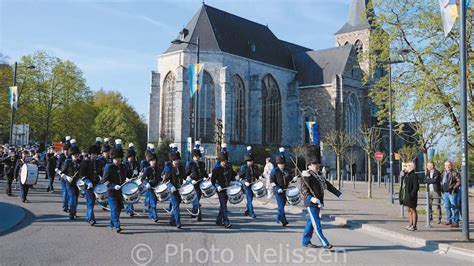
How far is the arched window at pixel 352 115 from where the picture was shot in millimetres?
54344

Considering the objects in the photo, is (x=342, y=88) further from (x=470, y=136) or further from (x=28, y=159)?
(x=28, y=159)

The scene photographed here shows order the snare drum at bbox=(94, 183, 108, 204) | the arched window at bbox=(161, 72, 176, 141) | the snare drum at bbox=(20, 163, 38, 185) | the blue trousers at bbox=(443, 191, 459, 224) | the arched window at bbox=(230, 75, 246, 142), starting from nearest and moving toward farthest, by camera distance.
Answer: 1. the snare drum at bbox=(94, 183, 108, 204)
2. the blue trousers at bbox=(443, 191, 459, 224)
3. the snare drum at bbox=(20, 163, 38, 185)
4. the arched window at bbox=(161, 72, 176, 141)
5. the arched window at bbox=(230, 75, 246, 142)

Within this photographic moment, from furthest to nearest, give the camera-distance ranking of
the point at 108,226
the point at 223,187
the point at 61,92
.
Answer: the point at 61,92 < the point at 223,187 < the point at 108,226

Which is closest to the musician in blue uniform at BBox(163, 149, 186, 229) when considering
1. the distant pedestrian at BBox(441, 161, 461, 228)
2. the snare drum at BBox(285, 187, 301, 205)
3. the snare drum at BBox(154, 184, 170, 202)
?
the snare drum at BBox(154, 184, 170, 202)

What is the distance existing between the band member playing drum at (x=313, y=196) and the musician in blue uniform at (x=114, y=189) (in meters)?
4.17

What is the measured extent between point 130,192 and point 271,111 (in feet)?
141

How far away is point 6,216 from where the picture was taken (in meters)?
11.3

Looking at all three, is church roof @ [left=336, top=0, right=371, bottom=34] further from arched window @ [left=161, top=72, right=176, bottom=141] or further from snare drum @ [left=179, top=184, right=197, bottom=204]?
snare drum @ [left=179, top=184, right=197, bottom=204]

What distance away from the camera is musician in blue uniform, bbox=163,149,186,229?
10828 mm

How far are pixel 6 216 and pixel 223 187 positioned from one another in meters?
5.61

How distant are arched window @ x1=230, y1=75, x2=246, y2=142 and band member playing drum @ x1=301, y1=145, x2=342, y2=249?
123 ft

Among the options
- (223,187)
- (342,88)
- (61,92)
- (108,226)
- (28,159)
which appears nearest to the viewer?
(108,226)

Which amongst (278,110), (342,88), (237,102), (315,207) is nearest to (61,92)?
(237,102)

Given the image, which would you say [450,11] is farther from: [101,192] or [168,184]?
[101,192]
